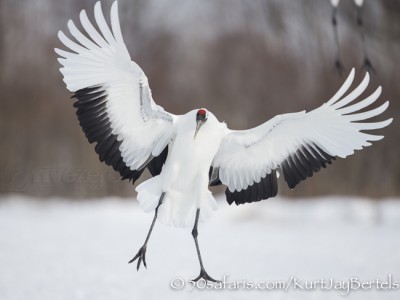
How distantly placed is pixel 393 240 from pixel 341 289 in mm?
3489

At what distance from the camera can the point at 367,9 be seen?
546 inches

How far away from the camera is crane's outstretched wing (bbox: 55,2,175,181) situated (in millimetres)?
4066

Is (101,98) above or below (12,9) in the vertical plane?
below

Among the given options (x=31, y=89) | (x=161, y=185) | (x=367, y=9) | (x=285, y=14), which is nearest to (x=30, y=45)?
(x=31, y=89)

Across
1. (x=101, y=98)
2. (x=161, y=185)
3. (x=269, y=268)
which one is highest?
(x=101, y=98)

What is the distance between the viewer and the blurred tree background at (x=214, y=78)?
44.7 ft

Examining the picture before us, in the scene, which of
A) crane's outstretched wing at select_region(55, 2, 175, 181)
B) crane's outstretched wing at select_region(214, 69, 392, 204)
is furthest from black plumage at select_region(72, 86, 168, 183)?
crane's outstretched wing at select_region(214, 69, 392, 204)

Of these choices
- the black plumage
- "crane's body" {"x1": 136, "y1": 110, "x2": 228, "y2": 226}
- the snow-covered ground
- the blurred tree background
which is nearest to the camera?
"crane's body" {"x1": 136, "y1": 110, "x2": 228, "y2": 226}

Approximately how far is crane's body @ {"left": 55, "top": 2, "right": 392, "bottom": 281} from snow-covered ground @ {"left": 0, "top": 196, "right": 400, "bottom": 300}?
2.09 metres

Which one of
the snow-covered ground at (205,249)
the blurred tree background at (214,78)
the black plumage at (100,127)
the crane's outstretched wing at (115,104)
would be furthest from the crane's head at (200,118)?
the blurred tree background at (214,78)

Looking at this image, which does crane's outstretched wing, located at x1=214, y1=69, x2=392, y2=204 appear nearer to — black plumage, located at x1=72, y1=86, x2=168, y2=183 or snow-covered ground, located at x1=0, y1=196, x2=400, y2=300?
black plumage, located at x1=72, y1=86, x2=168, y2=183

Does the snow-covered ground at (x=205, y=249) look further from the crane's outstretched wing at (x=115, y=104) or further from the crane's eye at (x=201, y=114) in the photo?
the crane's eye at (x=201, y=114)

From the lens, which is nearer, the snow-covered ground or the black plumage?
the black plumage

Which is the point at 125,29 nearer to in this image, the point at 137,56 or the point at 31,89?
the point at 137,56
